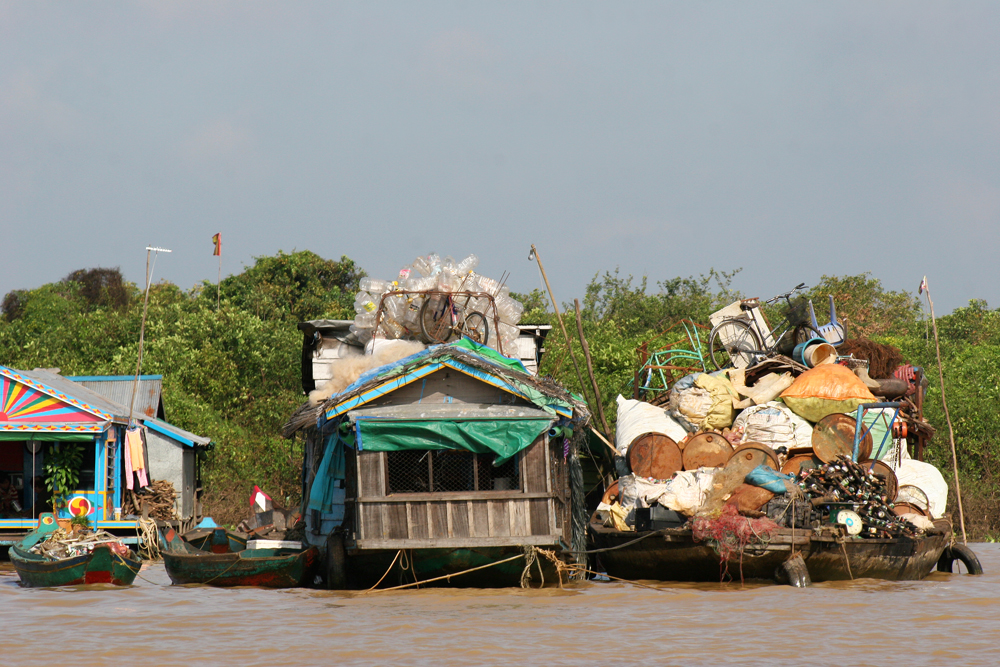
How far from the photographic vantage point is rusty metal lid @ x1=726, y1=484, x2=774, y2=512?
14797mm

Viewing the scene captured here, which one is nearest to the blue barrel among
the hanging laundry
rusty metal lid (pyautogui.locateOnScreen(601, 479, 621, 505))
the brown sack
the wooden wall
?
the brown sack

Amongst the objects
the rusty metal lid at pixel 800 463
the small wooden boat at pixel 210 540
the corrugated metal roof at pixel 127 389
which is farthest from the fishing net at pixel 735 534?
the corrugated metal roof at pixel 127 389

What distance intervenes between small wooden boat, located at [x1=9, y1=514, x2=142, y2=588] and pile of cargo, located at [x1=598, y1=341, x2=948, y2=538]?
23.2 feet

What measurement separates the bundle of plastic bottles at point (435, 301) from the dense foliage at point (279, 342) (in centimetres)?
305

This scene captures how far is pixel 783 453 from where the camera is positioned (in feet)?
54.9

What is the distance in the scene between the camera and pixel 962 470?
25.4 m

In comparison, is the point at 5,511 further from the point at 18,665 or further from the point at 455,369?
the point at 18,665

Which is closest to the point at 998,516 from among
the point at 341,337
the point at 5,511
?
the point at 341,337

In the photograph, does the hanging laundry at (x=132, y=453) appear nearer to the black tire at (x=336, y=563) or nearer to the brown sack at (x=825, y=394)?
the black tire at (x=336, y=563)

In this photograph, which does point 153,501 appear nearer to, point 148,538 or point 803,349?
point 148,538

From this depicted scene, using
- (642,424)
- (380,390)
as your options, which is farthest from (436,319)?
(642,424)

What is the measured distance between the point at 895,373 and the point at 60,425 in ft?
49.6

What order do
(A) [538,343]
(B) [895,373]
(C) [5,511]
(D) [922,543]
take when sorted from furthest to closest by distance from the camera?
1. (C) [5,511]
2. (A) [538,343]
3. (B) [895,373]
4. (D) [922,543]

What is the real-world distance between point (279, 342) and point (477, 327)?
13636 millimetres
